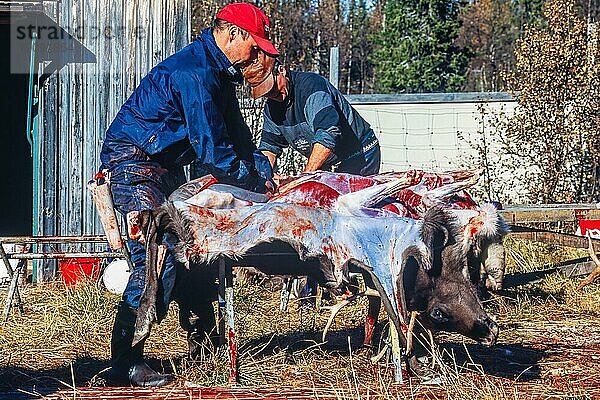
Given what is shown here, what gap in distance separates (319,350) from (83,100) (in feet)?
16.3

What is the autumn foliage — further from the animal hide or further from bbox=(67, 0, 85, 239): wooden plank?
the animal hide

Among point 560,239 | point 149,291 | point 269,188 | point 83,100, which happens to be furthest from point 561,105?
point 149,291

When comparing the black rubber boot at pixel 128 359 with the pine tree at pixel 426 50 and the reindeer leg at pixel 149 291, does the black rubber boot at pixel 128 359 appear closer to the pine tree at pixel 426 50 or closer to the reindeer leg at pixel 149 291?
the reindeer leg at pixel 149 291

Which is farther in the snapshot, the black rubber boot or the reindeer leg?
the black rubber boot

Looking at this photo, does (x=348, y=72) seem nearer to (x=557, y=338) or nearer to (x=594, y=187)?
(x=594, y=187)

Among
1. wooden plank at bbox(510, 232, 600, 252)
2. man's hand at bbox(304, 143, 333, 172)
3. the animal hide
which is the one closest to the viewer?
the animal hide

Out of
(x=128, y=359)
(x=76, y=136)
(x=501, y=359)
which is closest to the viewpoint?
(x=128, y=359)

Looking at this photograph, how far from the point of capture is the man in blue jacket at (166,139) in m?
5.09

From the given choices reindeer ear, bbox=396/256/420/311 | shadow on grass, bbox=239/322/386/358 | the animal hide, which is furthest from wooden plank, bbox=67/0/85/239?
reindeer ear, bbox=396/256/420/311

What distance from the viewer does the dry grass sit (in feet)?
16.7

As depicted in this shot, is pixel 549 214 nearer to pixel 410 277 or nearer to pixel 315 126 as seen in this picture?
pixel 315 126

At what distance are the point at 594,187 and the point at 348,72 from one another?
22510 mm

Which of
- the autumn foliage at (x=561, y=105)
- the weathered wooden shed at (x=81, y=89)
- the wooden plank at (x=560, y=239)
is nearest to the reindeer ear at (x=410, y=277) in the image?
the wooden plank at (x=560, y=239)

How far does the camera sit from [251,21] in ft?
17.1
